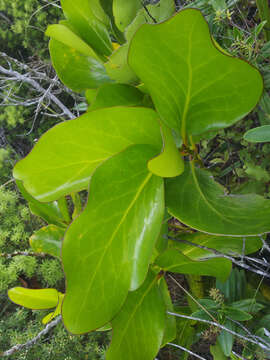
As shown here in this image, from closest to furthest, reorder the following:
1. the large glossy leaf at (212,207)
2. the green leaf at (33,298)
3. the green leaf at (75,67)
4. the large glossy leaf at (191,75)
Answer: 1. the large glossy leaf at (191,75)
2. the large glossy leaf at (212,207)
3. the green leaf at (75,67)
4. the green leaf at (33,298)

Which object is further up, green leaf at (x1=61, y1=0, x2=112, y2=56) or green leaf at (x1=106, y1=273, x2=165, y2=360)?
green leaf at (x1=61, y1=0, x2=112, y2=56)

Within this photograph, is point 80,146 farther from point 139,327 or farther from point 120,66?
point 139,327

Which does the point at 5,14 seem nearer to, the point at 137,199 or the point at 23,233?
the point at 23,233

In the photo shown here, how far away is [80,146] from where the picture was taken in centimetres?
40

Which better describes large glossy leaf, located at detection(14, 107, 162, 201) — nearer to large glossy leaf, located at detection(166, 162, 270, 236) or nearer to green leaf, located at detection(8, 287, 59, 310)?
large glossy leaf, located at detection(166, 162, 270, 236)

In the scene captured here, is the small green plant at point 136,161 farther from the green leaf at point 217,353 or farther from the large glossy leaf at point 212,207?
the green leaf at point 217,353

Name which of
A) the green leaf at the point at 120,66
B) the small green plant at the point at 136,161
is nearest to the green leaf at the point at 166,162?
the small green plant at the point at 136,161

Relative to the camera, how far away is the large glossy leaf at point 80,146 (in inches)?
14.9

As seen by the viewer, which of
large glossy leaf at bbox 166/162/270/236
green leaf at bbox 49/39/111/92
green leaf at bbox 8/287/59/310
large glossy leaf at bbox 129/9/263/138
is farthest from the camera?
green leaf at bbox 8/287/59/310

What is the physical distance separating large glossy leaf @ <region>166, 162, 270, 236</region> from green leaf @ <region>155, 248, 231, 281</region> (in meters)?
0.10

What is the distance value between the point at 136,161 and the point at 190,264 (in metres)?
0.22

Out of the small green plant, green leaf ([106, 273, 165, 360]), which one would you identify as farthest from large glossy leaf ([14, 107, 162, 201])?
green leaf ([106, 273, 165, 360])

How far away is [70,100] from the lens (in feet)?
4.66

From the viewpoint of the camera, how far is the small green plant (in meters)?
0.37
